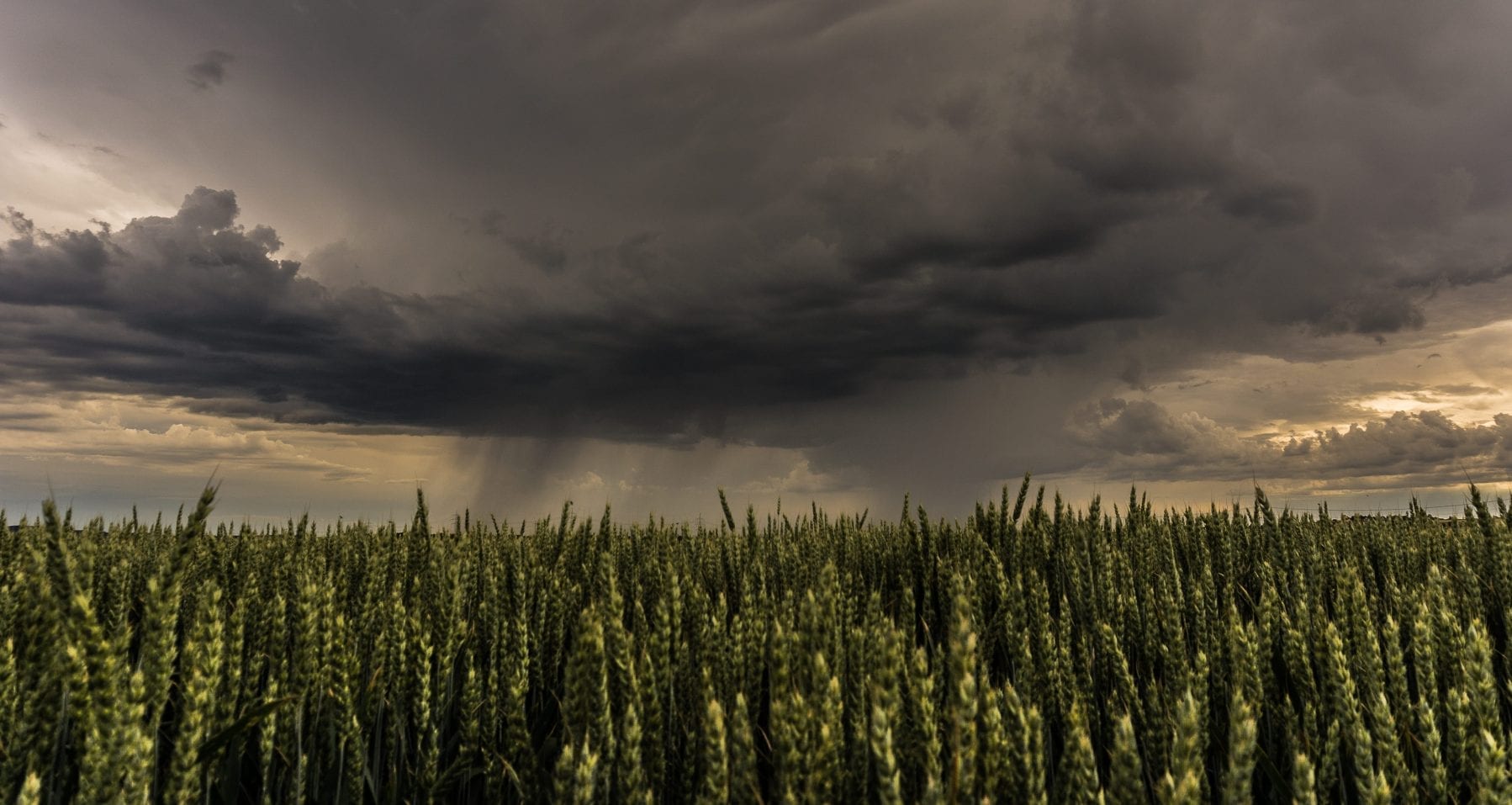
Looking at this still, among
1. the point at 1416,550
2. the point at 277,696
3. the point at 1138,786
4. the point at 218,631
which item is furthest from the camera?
the point at 1416,550

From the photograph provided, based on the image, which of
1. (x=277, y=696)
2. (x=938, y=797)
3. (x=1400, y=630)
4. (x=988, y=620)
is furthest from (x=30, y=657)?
(x=1400, y=630)

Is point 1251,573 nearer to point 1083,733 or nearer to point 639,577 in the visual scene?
point 639,577

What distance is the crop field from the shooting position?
161 cm

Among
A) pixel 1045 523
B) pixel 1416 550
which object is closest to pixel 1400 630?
pixel 1045 523

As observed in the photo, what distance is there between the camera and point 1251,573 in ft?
17.7

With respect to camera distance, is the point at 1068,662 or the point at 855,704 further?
the point at 1068,662

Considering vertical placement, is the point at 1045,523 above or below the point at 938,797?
above

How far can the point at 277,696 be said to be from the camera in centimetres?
244

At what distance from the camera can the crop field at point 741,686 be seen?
1608 millimetres

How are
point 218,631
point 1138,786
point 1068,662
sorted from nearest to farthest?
point 1138,786 → point 218,631 → point 1068,662

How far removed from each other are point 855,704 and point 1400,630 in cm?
341

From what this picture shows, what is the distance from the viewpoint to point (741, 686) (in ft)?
7.86

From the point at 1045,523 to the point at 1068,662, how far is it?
103 inches

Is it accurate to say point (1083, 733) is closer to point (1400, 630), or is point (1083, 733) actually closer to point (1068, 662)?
point (1068, 662)
